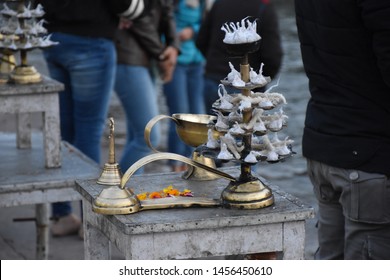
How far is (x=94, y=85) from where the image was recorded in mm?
6055

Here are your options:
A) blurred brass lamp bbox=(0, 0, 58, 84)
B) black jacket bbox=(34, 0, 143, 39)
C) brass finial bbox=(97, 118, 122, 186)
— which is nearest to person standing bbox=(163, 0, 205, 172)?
black jacket bbox=(34, 0, 143, 39)

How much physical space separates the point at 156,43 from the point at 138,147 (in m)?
0.73

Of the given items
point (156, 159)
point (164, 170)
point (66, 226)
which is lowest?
point (164, 170)

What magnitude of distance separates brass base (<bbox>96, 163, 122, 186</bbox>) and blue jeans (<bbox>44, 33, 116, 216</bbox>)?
2.39m

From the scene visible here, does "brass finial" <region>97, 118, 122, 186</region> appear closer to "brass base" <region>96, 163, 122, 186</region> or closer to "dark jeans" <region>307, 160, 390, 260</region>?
"brass base" <region>96, 163, 122, 186</region>

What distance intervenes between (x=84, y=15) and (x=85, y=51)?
0.72ft

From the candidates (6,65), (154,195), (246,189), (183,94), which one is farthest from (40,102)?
(183,94)

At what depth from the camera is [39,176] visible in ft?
16.4

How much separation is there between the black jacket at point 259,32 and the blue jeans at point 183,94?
1.02 metres

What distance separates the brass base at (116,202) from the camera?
133 inches

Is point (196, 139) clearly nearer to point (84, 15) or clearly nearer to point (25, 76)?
point (25, 76)

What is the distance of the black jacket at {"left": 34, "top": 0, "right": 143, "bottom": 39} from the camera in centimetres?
590

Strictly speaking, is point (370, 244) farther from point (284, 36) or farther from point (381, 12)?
point (284, 36)
